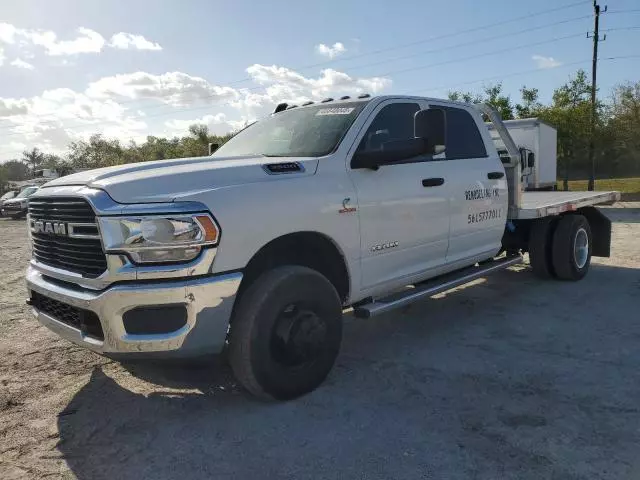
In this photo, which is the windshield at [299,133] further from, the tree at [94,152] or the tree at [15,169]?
the tree at [15,169]

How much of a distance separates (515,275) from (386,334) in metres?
3.17

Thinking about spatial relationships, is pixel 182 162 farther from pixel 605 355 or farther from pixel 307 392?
pixel 605 355

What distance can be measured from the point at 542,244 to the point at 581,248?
82 centimetres

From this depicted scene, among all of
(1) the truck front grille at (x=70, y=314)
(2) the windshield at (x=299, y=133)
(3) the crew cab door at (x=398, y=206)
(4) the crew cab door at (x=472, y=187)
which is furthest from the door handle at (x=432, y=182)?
(1) the truck front grille at (x=70, y=314)

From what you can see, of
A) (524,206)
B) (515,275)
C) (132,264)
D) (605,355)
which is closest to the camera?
(132,264)

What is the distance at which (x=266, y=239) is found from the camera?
3193 millimetres

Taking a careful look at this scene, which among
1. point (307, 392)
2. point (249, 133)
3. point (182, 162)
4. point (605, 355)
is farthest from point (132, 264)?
point (605, 355)

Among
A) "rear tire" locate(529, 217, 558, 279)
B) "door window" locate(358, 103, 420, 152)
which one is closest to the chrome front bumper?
"door window" locate(358, 103, 420, 152)

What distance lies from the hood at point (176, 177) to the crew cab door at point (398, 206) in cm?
54

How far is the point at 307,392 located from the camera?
351cm

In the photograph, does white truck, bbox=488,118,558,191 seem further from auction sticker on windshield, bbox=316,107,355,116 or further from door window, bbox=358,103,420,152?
auction sticker on windshield, bbox=316,107,355,116

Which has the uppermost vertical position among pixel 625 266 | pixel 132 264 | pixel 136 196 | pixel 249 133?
pixel 249 133

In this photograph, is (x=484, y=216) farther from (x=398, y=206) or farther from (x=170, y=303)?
(x=170, y=303)

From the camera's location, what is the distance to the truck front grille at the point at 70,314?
3.01 metres
